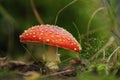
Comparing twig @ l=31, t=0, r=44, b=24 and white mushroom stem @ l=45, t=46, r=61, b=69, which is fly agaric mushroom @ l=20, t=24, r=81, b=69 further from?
twig @ l=31, t=0, r=44, b=24

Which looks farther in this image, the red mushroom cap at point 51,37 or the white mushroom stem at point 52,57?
the white mushroom stem at point 52,57

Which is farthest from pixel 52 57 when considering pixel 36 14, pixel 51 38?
pixel 36 14

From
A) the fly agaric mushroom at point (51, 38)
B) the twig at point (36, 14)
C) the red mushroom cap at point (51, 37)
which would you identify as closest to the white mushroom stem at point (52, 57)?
the fly agaric mushroom at point (51, 38)

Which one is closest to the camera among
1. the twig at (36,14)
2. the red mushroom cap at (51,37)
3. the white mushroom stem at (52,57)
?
the red mushroom cap at (51,37)

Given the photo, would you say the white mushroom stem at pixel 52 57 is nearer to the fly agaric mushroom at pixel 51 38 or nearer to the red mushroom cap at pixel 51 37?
the fly agaric mushroom at pixel 51 38

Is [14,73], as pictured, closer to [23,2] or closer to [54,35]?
[54,35]

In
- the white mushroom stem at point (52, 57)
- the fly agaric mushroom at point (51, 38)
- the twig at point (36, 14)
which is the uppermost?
the twig at point (36, 14)

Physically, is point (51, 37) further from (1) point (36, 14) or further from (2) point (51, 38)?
(1) point (36, 14)

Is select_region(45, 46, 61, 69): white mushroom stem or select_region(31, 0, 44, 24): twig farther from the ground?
select_region(31, 0, 44, 24): twig

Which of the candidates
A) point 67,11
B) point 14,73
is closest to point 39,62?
point 14,73

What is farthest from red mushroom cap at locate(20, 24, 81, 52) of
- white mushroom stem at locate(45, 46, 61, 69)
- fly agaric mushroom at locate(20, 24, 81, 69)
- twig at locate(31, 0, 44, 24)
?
twig at locate(31, 0, 44, 24)
